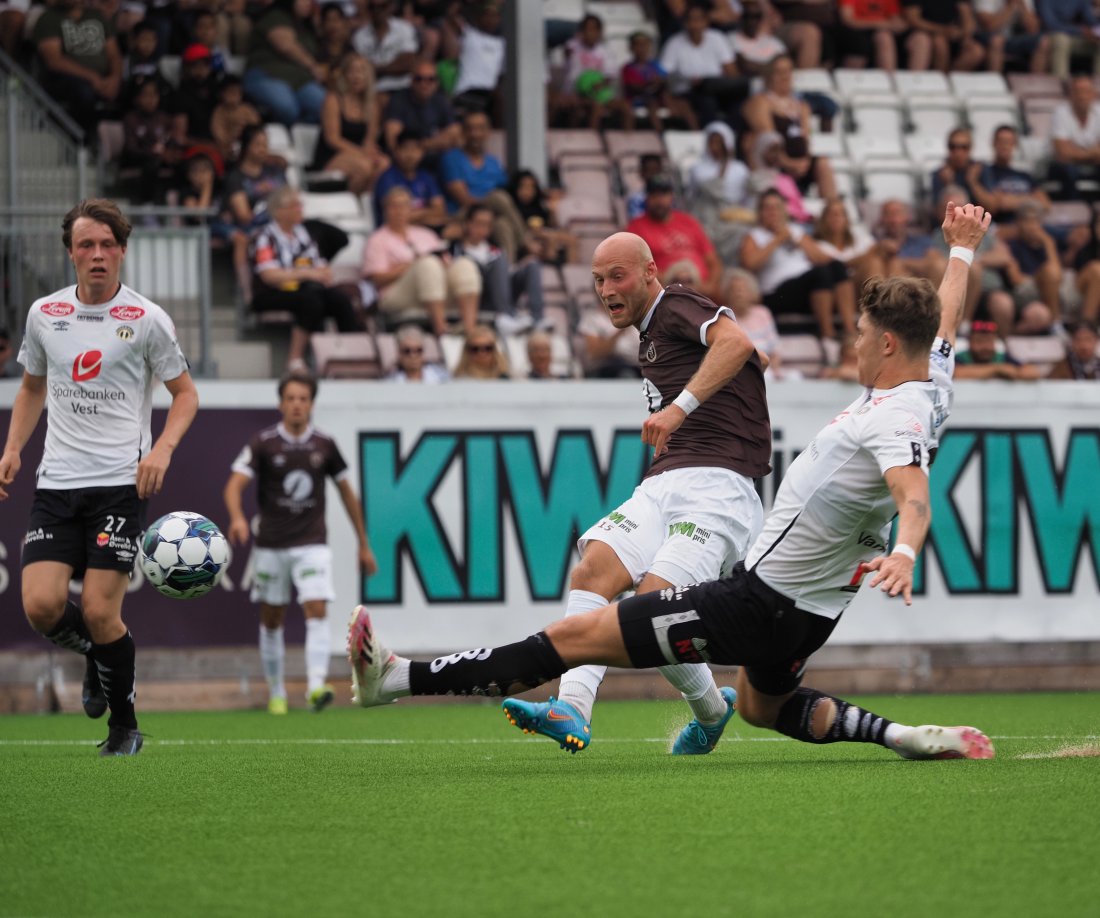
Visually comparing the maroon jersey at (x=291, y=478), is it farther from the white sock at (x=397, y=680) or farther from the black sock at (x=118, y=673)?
the white sock at (x=397, y=680)

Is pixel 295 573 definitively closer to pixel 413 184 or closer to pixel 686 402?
pixel 413 184

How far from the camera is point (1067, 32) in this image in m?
22.1

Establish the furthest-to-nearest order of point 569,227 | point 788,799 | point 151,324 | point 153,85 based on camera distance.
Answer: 1. point 569,227
2. point 153,85
3. point 151,324
4. point 788,799

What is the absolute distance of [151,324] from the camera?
27.2 ft

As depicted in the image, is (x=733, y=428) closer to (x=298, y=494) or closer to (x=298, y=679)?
(x=298, y=494)

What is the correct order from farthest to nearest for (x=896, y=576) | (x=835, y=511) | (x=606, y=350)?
(x=606, y=350) → (x=835, y=511) → (x=896, y=576)

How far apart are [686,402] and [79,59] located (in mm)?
11514

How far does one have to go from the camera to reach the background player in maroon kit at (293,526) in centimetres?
1288

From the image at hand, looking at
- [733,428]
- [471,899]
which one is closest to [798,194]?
[733,428]

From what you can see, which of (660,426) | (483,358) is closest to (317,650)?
(483,358)

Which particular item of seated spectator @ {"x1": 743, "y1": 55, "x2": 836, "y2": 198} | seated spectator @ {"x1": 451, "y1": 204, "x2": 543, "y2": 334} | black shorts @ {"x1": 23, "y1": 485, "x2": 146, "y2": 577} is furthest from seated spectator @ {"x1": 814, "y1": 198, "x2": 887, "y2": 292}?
black shorts @ {"x1": 23, "y1": 485, "x2": 146, "y2": 577}

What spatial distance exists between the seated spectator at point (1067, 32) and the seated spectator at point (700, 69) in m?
4.41

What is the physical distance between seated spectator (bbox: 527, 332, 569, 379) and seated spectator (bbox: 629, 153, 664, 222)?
313 centimetres

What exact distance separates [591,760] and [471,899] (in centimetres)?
343
